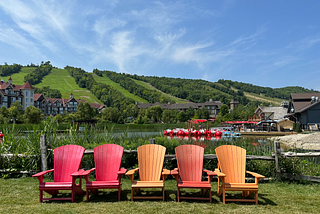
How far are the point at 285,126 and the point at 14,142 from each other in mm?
35073

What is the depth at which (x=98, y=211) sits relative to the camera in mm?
3316

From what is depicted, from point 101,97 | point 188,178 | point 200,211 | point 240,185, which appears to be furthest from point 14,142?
point 101,97

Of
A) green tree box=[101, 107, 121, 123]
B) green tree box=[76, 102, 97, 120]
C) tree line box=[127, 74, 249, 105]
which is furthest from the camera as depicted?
tree line box=[127, 74, 249, 105]

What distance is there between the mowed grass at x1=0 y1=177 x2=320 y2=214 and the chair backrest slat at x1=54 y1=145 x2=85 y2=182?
1.38ft

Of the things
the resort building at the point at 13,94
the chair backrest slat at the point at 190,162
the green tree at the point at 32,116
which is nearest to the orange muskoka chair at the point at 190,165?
the chair backrest slat at the point at 190,162

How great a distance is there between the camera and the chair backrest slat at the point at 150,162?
13.9 ft

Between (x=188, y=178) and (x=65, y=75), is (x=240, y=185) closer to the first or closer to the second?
(x=188, y=178)

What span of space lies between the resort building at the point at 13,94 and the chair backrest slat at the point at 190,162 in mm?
65197

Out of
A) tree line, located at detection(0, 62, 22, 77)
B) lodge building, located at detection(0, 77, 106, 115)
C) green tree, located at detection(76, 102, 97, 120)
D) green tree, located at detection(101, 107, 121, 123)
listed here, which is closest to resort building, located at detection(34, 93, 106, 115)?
lodge building, located at detection(0, 77, 106, 115)

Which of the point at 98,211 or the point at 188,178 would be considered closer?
the point at 98,211

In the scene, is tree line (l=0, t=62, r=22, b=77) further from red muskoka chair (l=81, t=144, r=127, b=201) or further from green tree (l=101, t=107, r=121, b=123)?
red muskoka chair (l=81, t=144, r=127, b=201)

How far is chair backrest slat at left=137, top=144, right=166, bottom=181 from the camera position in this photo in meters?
4.23

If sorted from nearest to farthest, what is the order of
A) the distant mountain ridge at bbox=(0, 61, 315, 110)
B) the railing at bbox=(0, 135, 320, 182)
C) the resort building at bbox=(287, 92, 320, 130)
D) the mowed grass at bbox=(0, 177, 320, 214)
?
the mowed grass at bbox=(0, 177, 320, 214) → the railing at bbox=(0, 135, 320, 182) → the resort building at bbox=(287, 92, 320, 130) → the distant mountain ridge at bbox=(0, 61, 315, 110)

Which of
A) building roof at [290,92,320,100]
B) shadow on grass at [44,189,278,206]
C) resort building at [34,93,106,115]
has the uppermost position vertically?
resort building at [34,93,106,115]
